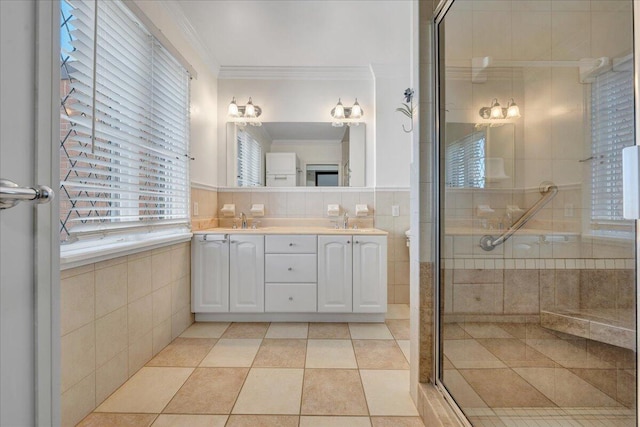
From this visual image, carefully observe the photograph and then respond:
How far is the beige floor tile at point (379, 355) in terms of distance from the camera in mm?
1892

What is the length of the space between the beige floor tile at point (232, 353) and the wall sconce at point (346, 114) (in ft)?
7.31

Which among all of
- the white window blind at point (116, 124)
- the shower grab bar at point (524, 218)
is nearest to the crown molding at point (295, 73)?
the white window blind at point (116, 124)

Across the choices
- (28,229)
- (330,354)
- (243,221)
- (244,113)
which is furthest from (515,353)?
(244,113)

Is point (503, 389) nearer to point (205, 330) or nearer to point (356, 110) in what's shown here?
point (205, 330)

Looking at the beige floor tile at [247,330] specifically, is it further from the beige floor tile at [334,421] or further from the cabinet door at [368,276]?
the beige floor tile at [334,421]

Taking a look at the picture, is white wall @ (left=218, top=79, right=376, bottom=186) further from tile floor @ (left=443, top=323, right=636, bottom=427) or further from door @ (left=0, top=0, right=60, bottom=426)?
door @ (left=0, top=0, right=60, bottom=426)

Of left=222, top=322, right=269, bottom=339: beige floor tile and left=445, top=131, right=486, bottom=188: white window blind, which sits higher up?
left=445, top=131, right=486, bottom=188: white window blind

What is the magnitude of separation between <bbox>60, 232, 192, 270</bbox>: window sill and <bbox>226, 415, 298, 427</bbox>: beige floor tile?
0.99m

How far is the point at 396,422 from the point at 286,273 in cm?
139

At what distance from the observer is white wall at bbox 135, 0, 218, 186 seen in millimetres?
2188

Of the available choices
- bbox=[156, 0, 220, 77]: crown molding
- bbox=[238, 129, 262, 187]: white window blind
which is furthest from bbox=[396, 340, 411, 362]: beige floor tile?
bbox=[156, 0, 220, 77]: crown molding

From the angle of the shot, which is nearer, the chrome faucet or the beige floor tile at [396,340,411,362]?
the beige floor tile at [396,340,411,362]

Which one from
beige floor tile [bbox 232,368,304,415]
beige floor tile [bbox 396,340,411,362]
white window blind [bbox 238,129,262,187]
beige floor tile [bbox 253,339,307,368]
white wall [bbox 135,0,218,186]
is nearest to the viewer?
beige floor tile [bbox 232,368,304,415]

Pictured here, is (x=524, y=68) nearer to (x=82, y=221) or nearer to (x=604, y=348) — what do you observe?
(x=604, y=348)
